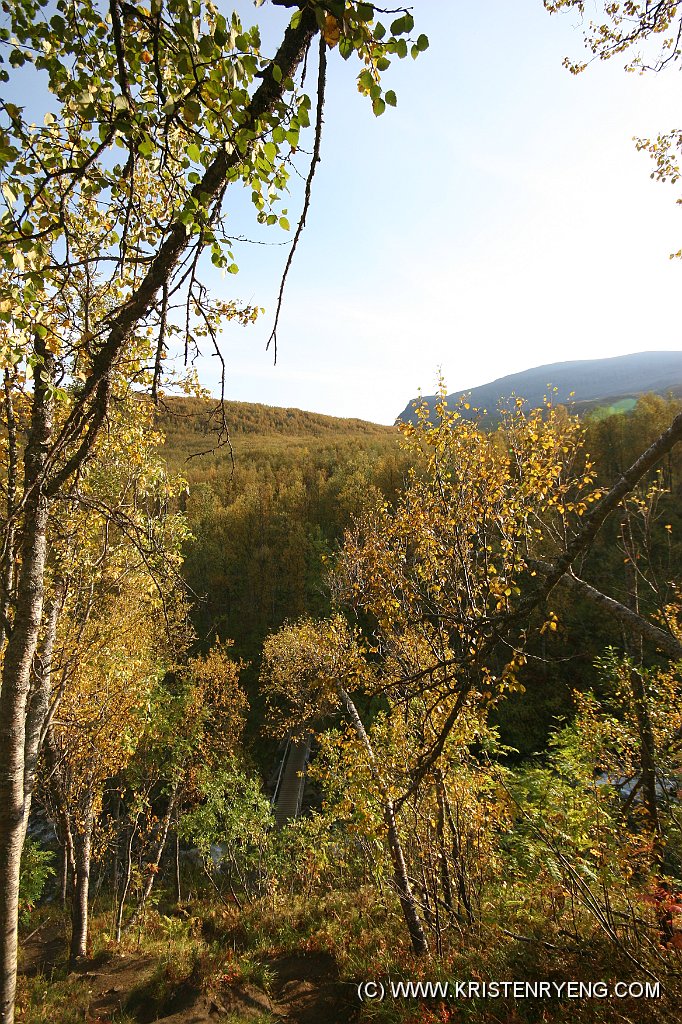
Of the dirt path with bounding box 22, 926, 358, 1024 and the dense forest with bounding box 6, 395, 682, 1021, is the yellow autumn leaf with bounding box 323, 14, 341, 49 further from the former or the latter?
the dirt path with bounding box 22, 926, 358, 1024

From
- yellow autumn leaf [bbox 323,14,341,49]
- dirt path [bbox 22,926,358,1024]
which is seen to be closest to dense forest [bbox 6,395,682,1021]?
dirt path [bbox 22,926,358,1024]

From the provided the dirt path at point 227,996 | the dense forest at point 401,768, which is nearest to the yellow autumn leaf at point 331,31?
the dense forest at point 401,768

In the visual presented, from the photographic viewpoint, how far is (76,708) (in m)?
8.20

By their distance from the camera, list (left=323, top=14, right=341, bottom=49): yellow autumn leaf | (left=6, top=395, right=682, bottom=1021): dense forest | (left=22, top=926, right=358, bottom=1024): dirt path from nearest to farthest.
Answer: (left=323, top=14, right=341, bottom=49): yellow autumn leaf, (left=6, top=395, right=682, bottom=1021): dense forest, (left=22, top=926, right=358, bottom=1024): dirt path

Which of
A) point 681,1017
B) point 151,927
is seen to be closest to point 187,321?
point 681,1017

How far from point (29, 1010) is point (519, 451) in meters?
11.7

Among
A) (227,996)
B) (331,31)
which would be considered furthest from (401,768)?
(331,31)

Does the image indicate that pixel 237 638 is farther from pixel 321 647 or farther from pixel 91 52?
pixel 91 52

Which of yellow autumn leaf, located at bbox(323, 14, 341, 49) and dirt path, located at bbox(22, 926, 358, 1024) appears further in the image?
dirt path, located at bbox(22, 926, 358, 1024)

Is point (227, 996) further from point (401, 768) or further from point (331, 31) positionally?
point (331, 31)

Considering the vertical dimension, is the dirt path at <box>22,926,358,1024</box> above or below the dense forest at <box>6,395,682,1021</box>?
below

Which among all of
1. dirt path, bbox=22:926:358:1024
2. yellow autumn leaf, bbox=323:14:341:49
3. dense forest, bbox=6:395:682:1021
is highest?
yellow autumn leaf, bbox=323:14:341:49

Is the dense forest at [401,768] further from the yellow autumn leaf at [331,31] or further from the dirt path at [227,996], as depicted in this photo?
the yellow autumn leaf at [331,31]

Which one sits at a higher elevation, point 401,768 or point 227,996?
point 401,768
